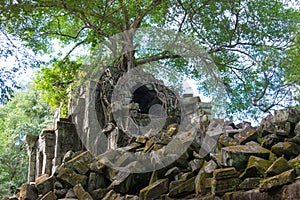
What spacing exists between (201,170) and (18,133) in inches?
637

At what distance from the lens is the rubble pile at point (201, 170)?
17.8 ft

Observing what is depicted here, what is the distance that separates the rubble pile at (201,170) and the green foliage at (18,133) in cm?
1305

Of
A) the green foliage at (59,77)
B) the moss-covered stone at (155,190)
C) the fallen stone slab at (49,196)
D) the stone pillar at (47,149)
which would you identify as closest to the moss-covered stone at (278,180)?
the moss-covered stone at (155,190)

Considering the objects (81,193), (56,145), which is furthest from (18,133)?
(81,193)

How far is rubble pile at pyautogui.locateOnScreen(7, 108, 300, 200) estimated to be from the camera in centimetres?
543

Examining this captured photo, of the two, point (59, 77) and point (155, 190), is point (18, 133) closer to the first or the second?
point (59, 77)

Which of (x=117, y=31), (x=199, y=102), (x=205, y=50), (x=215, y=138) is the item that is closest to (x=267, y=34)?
(x=205, y=50)

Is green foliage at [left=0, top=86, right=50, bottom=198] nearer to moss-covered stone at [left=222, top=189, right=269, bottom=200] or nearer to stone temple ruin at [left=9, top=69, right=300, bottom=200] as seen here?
stone temple ruin at [left=9, top=69, right=300, bottom=200]

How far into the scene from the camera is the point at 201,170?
657 centimetres

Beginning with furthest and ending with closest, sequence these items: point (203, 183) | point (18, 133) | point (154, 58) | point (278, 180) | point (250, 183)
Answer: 1. point (18, 133)
2. point (154, 58)
3. point (203, 183)
4. point (250, 183)
5. point (278, 180)

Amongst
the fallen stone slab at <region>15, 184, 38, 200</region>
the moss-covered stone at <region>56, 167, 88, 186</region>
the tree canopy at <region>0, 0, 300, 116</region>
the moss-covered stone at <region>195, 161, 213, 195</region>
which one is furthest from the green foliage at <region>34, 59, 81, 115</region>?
the moss-covered stone at <region>195, 161, 213, 195</region>

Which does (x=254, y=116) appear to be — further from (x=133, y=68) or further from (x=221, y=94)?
(x=133, y=68)

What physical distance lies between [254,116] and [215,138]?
20.3 ft

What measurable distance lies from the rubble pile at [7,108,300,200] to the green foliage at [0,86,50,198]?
1305 centimetres
